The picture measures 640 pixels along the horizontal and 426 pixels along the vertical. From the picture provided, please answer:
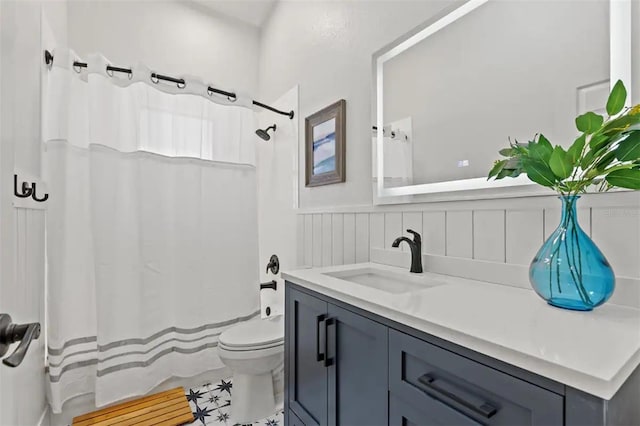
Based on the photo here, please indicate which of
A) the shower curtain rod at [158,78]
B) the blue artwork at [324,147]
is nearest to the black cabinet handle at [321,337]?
the blue artwork at [324,147]

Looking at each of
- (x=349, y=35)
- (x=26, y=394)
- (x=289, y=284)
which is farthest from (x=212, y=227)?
(x=349, y=35)

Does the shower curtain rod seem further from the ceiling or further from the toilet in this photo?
the toilet

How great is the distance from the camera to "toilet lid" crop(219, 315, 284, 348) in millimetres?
1681

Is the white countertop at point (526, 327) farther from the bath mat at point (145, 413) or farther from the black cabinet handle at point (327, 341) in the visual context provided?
the bath mat at point (145, 413)

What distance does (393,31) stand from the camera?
1.54m

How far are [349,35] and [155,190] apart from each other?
4.80ft

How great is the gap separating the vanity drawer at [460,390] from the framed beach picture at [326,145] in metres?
1.22

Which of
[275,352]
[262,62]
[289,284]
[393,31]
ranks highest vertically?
[262,62]

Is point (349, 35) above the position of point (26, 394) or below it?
above

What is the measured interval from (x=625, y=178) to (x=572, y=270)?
23cm

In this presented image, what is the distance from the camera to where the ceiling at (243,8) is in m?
2.55

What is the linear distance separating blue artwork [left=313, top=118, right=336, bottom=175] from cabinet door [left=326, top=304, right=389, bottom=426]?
110cm

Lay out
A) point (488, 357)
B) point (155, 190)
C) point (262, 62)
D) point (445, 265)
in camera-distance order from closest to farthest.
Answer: point (488, 357)
point (445, 265)
point (155, 190)
point (262, 62)

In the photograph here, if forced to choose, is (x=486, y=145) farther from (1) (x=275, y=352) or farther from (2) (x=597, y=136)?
(1) (x=275, y=352)
